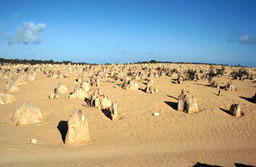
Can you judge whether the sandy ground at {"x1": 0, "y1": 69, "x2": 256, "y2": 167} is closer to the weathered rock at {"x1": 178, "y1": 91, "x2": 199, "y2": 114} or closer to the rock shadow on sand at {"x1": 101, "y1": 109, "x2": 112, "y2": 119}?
the rock shadow on sand at {"x1": 101, "y1": 109, "x2": 112, "y2": 119}

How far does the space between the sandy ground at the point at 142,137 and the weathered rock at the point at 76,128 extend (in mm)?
274

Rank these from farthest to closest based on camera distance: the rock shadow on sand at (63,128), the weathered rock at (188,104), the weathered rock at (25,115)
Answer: the weathered rock at (188,104)
the weathered rock at (25,115)
the rock shadow on sand at (63,128)

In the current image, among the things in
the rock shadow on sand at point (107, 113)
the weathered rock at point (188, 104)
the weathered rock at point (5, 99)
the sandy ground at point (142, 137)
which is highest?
the weathered rock at point (188, 104)

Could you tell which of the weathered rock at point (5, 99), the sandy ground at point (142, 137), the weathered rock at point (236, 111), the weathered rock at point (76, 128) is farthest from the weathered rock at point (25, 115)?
the weathered rock at point (236, 111)

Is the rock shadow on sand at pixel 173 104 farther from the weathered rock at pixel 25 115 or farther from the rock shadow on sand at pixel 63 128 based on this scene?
the weathered rock at pixel 25 115

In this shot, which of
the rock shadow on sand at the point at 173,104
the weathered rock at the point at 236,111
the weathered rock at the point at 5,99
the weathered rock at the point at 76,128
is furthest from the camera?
the weathered rock at the point at 5,99

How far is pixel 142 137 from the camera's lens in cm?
687

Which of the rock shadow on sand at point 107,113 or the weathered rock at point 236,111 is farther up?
the weathered rock at point 236,111

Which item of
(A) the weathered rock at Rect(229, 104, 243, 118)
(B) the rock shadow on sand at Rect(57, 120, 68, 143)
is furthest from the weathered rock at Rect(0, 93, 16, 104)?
(A) the weathered rock at Rect(229, 104, 243, 118)

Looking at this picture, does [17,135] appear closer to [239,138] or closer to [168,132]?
[168,132]

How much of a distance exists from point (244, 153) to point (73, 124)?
18.0 ft

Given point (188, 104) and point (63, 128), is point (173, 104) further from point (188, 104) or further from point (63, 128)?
point (63, 128)

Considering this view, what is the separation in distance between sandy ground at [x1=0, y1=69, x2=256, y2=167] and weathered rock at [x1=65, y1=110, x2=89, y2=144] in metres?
0.27

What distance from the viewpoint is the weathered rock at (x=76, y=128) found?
6.09 meters
